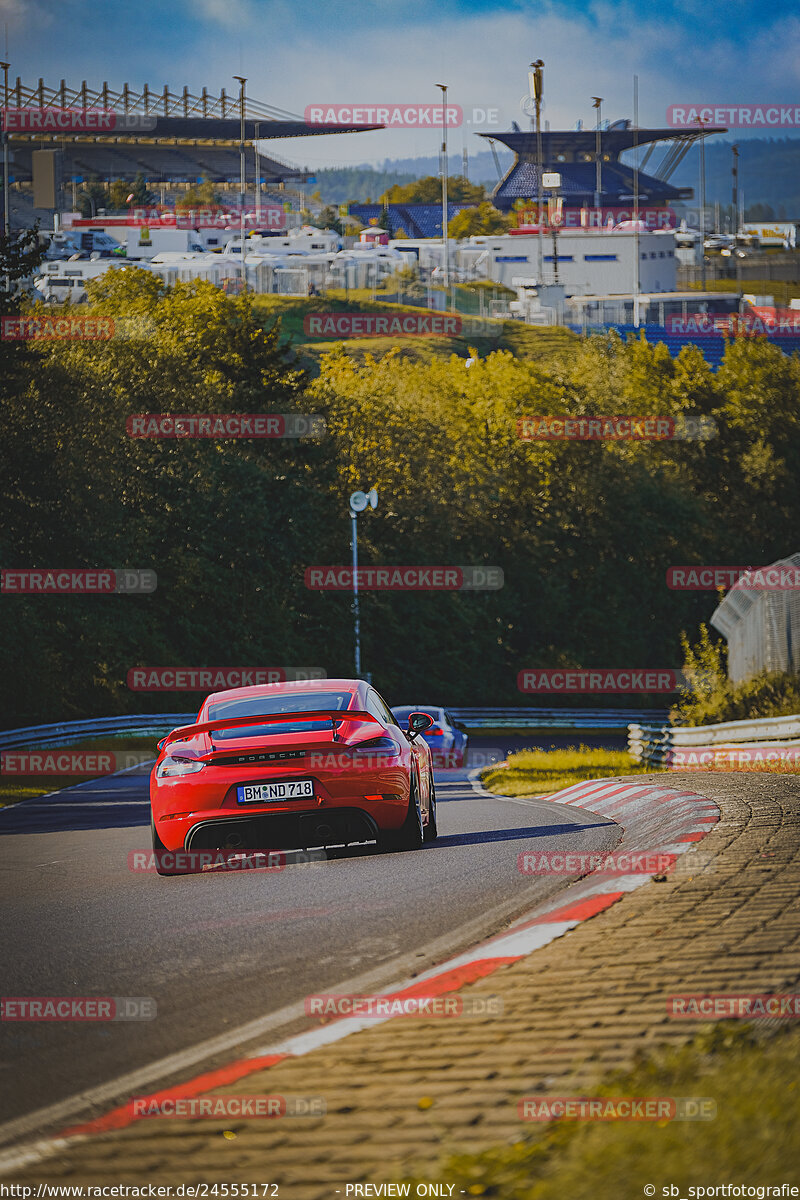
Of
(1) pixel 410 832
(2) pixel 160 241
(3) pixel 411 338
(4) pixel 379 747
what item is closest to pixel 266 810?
(4) pixel 379 747

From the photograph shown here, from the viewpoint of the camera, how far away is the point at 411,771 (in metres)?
11.5

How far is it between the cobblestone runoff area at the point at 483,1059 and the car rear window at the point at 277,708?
367 centimetres

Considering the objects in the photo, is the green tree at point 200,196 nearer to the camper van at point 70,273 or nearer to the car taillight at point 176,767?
the camper van at point 70,273

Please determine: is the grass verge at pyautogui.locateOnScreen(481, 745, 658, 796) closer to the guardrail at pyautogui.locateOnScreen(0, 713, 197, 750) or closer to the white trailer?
the guardrail at pyautogui.locateOnScreen(0, 713, 197, 750)

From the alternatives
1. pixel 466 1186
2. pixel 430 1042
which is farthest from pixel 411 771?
pixel 466 1186

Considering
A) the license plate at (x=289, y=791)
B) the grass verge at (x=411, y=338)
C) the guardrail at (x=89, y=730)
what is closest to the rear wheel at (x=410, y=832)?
the license plate at (x=289, y=791)

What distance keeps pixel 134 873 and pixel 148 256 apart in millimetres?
125499

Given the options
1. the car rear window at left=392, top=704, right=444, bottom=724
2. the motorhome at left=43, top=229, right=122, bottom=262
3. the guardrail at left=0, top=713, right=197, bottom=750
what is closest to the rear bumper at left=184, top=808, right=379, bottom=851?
the car rear window at left=392, top=704, right=444, bottom=724

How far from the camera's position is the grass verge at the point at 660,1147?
3945 millimetres

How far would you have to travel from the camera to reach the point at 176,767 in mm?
11094

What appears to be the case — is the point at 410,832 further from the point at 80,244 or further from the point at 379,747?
the point at 80,244

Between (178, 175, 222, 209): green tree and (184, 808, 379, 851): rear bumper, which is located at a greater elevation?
(178, 175, 222, 209): green tree

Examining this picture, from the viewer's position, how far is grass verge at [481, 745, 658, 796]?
81.0ft

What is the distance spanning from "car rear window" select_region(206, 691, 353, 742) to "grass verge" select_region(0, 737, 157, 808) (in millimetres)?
14015
